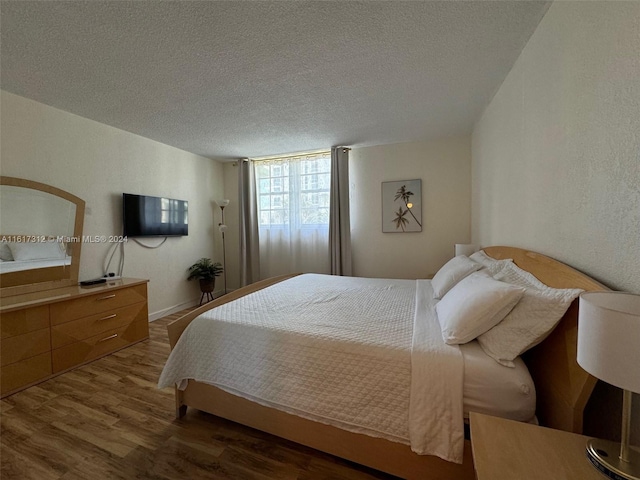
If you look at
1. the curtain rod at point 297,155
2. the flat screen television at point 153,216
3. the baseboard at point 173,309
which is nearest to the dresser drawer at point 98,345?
the baseboard at point 173,309

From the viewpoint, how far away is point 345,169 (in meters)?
3.69

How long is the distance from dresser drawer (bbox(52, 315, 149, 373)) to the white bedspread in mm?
1401

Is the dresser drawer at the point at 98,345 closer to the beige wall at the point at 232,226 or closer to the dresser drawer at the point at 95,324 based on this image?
the dresser drawer at the point at 95,324

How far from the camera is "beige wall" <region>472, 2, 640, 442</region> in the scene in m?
0.86

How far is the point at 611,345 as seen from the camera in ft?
1.87

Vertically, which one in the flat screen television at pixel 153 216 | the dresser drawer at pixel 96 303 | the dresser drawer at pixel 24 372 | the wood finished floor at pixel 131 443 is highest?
the flat screen television at pixel 153 216

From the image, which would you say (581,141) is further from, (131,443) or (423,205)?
(131,443)

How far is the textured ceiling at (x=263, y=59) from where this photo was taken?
1387 millimetres

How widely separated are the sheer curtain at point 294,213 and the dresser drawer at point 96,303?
1.92m

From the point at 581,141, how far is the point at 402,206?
2.50 metres

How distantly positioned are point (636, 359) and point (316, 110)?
2684 millimetres

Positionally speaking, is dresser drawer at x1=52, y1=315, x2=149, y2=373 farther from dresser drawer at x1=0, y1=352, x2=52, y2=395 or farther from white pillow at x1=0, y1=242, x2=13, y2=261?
white pillow at x1=0, y1=242, x2=13, y2=261

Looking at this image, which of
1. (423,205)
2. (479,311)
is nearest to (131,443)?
(479,311)

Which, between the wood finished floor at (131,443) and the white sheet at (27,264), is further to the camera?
the white sheet at (27,264)
